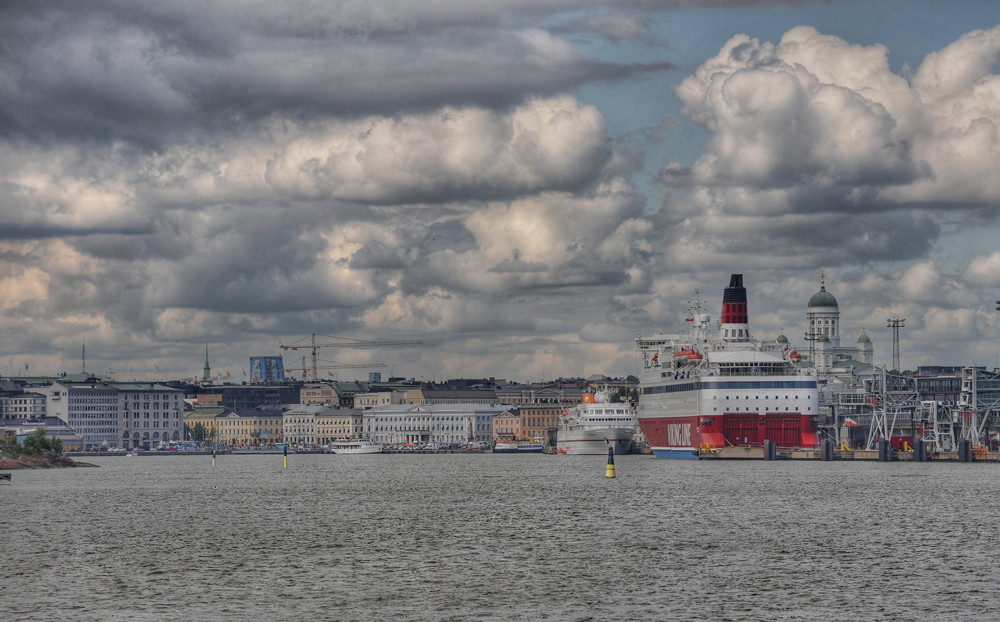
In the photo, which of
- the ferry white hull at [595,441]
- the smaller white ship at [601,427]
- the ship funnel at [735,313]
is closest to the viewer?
the ship funnel at [735,313]

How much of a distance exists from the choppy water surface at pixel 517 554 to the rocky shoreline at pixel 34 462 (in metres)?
61.3

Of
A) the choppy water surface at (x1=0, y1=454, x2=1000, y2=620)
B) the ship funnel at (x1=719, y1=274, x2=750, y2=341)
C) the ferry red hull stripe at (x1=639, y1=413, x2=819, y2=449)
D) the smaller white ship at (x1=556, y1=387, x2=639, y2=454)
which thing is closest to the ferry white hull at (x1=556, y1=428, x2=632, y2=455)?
the smaller white ship at (x1=556, y1=387, x2=639, y2=454)

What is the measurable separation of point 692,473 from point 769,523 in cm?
4985

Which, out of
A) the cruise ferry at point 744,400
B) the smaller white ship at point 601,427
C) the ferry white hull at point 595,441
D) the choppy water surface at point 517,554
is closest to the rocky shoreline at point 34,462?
the choppy water surface at point 517,554

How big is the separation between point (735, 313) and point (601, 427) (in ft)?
85.5

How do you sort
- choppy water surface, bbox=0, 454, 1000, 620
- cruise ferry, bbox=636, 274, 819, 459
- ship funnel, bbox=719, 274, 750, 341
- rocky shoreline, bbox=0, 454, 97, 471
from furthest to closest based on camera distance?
ship funnel, bbox=719, 274, 750, 341 < rocky shoreline, bbox=0, 454, 97, 471 < cruise ferry, bbox=636, 274, 819, 459 < choppy water surface, bbox=0, 454, 1000, 620

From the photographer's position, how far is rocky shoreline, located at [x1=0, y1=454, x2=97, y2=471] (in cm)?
15381

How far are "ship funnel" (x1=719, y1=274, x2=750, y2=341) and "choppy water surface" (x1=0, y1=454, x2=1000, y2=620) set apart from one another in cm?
6780

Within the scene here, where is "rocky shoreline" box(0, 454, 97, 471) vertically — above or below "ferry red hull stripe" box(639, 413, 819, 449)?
below

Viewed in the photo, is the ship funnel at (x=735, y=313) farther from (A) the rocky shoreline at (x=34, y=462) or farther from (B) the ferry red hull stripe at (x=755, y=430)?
→ (A) the rocky shoreline at (x=34, y=462)

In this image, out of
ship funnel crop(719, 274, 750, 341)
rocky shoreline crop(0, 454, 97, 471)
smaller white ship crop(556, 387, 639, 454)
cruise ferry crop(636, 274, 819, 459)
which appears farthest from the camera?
smaller white ship crop(556, 387, 639, 454)

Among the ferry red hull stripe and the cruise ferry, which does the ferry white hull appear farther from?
the ferry red hull stripe

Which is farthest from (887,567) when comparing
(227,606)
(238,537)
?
(238,537)

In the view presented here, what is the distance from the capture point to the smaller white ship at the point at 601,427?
17850cm
